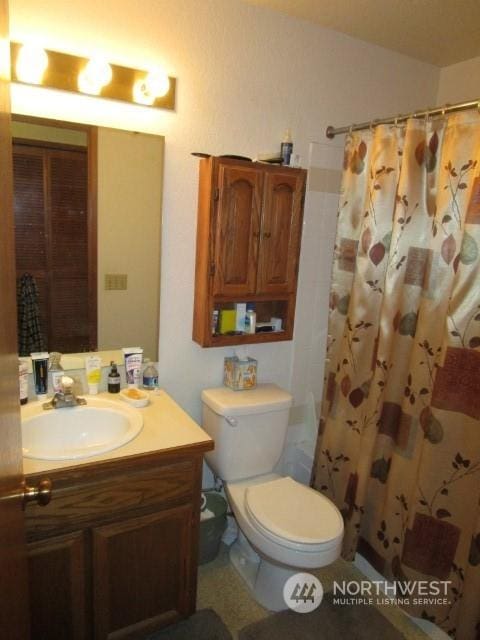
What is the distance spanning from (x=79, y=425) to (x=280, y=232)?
116 centimetres

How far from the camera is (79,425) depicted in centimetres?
160

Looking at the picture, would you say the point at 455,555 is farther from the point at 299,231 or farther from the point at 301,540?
the point at 299,231

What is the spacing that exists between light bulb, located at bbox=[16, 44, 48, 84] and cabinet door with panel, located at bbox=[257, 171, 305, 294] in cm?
91

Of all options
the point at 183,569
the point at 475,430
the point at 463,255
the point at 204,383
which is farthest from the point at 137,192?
the point at 475,430

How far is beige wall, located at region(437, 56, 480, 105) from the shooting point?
2177mm

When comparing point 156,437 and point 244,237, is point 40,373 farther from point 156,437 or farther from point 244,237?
point 244,237

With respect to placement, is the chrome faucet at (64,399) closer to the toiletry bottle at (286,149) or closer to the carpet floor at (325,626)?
the carpet floor at (325,626)

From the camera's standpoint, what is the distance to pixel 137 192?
5.66ft

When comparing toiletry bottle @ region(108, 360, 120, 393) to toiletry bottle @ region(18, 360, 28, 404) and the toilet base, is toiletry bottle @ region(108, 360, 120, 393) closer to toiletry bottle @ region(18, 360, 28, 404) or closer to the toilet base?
toiletry bottle @ region(18, 360, 28, 404)

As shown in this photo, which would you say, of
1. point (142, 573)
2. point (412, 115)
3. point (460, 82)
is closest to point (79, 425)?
point (142, 573)

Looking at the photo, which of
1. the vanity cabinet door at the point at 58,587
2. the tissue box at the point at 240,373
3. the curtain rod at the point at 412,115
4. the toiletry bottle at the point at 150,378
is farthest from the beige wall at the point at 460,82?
the vanity cabinet door at the point at 58,587

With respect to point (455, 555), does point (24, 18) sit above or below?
above

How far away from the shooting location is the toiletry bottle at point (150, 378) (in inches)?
72.2

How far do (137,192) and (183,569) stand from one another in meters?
1.46
